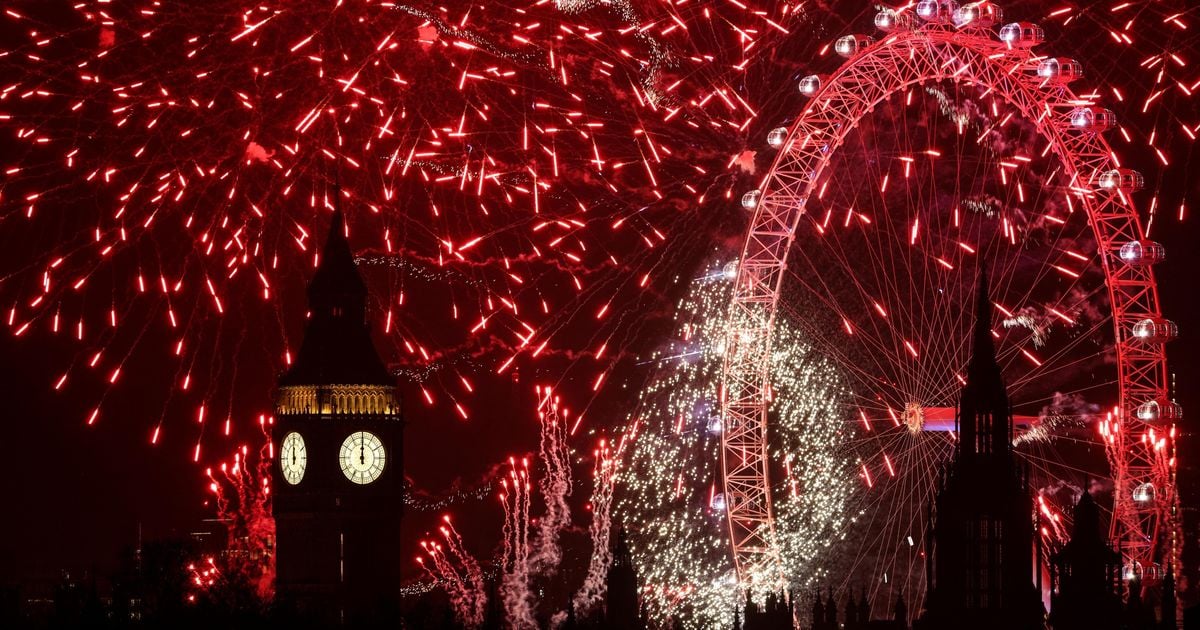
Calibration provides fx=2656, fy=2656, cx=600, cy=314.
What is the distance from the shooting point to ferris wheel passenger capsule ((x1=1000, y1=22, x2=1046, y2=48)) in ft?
355

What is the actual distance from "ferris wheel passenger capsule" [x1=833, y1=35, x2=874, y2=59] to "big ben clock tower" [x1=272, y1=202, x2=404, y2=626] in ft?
109

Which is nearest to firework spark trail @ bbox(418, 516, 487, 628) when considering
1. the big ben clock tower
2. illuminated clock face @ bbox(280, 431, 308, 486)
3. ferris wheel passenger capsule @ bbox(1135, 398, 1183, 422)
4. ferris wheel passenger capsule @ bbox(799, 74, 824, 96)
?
the big ben clock tower

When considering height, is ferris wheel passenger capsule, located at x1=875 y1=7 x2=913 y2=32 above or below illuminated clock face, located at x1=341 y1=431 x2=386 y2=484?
above

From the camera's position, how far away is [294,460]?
427 feet

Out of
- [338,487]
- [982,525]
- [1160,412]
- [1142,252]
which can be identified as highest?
[1142,252]

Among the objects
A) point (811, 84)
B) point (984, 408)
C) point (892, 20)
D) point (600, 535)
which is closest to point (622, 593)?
point (600, 535)

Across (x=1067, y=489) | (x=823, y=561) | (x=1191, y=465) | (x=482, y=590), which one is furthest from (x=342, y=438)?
(x=1191, y=465)

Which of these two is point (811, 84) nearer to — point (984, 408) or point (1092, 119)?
point (1092, 119)

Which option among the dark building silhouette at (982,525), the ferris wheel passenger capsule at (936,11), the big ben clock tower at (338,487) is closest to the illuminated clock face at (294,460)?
the big ben clock tower at (338,487)

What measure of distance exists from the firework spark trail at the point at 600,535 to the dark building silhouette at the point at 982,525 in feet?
49.0

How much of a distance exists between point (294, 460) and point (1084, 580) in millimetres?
38430

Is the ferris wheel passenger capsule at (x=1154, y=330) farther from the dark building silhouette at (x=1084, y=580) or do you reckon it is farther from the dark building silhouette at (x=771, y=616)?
the dark building silhouette at (x=771, y=616)

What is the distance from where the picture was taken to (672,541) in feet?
413

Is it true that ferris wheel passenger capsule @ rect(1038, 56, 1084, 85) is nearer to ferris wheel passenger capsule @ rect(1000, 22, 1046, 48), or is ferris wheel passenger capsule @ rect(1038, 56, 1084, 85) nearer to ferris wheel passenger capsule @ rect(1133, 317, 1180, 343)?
ferris wheel passenger capsule @ rect(1000, 22, 1046, 48)
